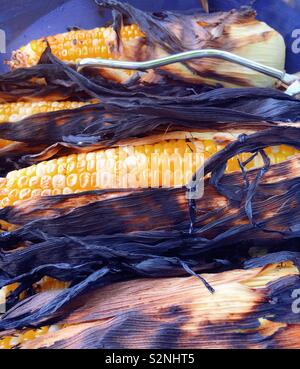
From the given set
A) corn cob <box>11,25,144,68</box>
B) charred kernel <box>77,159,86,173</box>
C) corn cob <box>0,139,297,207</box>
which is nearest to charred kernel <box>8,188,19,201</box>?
corn cob <box>0,139,297,207</box>

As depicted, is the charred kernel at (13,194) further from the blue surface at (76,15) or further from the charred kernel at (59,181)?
the blue surface at (76,15)

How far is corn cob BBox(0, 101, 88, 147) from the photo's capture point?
3.32ft

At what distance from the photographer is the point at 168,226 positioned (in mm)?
935

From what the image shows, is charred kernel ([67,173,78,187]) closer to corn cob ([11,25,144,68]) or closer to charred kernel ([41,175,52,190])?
charred kernel ([41,175,52,190])

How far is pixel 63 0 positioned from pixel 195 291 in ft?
2.03

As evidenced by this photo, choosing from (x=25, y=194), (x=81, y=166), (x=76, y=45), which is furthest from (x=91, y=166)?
(x=76, y=45)

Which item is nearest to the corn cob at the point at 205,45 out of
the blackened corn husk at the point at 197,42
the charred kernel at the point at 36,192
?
the blackened corn husk at the point at 197,42

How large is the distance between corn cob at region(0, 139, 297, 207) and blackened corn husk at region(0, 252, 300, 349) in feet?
0.57

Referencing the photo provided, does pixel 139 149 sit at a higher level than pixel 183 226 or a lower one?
higher

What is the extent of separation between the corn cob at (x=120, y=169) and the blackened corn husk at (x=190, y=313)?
175mm

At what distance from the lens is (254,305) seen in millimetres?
871

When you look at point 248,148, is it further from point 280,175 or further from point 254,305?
point 254,305

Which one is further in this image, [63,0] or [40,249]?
[63,0]
